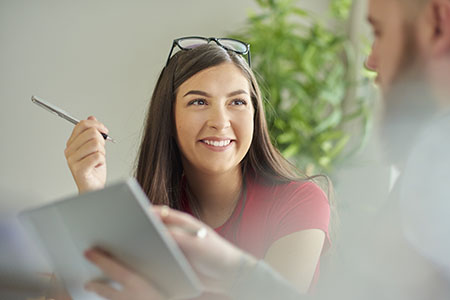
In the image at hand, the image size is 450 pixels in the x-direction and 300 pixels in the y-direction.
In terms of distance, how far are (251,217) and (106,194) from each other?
426 millimetres

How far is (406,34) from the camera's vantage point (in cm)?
42

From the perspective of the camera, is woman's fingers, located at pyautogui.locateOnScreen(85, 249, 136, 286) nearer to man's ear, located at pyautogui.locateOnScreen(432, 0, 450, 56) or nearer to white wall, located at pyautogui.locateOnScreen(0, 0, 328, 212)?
man's ear, located at pyautogui.locateOnScreen(432, 0, 450, 56)

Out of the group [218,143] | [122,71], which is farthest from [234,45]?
[122,71]

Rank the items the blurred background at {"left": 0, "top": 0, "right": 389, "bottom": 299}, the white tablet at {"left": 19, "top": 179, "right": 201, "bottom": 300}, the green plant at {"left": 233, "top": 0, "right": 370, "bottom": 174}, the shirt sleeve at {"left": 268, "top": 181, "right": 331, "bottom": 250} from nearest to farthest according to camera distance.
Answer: the white tablet at {"left": 19, "top": 179, "right": 201, "bottom": 300}
the shirt sleeve at {"left": 268, "top": 181, "right": 331, "bottom": 250}
the blurred background at {"left": 0, "top": 0, "right": 389, "bottom": 299}
the green plant at {"left": 233, "top": 0, "right": 370, "bottom": 174}

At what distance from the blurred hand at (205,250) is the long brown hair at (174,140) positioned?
0.37 metres

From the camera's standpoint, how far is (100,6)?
168cm

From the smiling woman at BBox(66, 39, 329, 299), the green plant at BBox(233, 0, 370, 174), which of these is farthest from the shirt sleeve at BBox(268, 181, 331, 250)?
the green plant at BBox(233, 0, 370, 174)

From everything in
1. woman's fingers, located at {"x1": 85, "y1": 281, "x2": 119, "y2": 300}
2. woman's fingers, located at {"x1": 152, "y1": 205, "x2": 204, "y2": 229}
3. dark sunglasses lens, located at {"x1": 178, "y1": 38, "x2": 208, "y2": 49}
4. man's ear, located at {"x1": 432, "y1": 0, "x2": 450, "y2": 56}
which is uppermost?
dark sunglasses lens, located at {"x1": 178, "y1": 38, "x2": 208, "y2": 49}

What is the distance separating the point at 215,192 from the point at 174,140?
0.10 m

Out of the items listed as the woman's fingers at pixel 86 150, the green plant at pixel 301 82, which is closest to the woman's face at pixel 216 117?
the woman's fingers at pixel 86 150

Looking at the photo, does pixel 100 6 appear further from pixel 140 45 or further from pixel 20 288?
pixel 20 288

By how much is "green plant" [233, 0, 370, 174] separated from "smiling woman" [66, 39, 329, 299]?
0.90 metres

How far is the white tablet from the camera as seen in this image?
39cm

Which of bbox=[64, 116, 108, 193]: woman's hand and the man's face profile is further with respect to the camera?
bbox=[64, 116, 108, 193]: woman's hand
